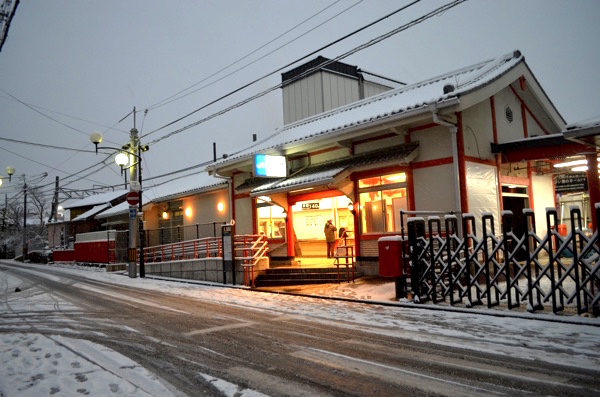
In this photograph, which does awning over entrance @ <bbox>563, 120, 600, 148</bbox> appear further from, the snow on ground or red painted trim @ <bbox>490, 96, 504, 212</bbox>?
red painted trim @ <bbox>490, 96, 504, 212</bbox>

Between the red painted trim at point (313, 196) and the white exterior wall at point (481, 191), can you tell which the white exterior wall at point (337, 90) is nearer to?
the red painted trim at point (313, 196)

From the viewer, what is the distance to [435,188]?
1391 centimetres

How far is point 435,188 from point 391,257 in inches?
162

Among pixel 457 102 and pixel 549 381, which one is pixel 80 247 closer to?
pixel 457 102

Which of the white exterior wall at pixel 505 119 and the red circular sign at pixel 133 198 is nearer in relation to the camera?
the white exterior wall at pixel 505 119

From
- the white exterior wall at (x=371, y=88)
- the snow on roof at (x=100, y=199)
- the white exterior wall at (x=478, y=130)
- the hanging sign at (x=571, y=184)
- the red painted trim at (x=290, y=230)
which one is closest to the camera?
the white exterior wall at (x=478, y=130)

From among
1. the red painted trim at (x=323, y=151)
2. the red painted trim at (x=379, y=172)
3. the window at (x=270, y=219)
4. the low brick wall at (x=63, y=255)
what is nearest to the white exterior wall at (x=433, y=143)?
the red painted trim at (x=379, y=172)

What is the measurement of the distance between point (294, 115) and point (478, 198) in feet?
47.6

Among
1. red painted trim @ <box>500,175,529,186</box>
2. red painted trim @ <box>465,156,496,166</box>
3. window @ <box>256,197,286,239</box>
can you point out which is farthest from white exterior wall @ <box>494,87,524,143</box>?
window @ <box>256,197,286,239</box>

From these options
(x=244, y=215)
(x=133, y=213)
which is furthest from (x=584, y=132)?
(x=133, y=213)

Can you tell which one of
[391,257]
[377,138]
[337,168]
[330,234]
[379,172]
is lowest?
[391,257]

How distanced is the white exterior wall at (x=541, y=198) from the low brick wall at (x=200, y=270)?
35.8 ft

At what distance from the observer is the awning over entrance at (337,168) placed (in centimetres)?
1427

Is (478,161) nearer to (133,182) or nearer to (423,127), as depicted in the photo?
(423,127)
